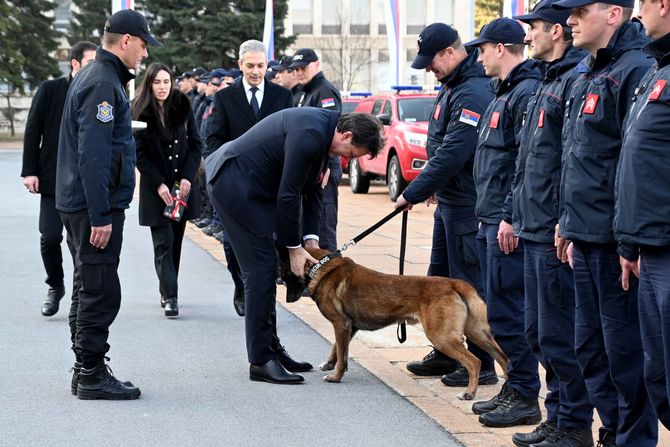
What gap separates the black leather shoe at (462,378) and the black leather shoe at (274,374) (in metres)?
0.88

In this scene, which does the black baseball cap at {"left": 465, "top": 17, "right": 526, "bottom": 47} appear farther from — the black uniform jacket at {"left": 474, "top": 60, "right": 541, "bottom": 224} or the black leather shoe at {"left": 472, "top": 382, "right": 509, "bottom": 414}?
the black leather shoe at {"left": 472, "top": 382, "right": 509, "bottom": 414}

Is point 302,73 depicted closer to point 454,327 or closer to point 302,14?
point 454,327

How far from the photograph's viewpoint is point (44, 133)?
8.85m

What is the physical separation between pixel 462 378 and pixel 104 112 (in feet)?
8.58

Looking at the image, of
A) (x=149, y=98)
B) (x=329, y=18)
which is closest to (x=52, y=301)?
(x=149, y=98)

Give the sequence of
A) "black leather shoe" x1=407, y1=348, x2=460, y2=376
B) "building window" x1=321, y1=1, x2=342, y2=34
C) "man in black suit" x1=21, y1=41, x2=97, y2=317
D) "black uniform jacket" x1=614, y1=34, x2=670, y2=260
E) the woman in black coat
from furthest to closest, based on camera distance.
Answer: "building window" x1=321, y1=1, x2=342, y2=34, the woman in black coat, "man in black suit" x1=21, y1=41, x2=97, y2=317, "black leather shoe" x1=407, y1=348, x2=460, y2=376, "black uniform jacket" x1=614, y1=34, x2=670, y2=260

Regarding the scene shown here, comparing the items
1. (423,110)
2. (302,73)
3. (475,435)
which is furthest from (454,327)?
(423,110)

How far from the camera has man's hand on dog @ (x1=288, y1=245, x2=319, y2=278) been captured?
6.67m

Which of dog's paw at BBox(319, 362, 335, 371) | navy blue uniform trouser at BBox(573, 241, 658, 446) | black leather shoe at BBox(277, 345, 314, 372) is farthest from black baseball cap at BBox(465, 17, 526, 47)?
black leather shoe at BBox(277, 345, 314, 372)

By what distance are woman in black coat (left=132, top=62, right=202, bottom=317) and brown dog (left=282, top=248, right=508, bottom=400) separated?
8.67ft

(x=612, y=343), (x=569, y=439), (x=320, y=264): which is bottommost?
(x=569, y=439)

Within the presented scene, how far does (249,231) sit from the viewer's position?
22.1ft

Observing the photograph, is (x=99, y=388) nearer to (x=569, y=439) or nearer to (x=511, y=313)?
(x=511, y=313)

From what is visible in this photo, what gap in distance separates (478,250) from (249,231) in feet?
4.49
